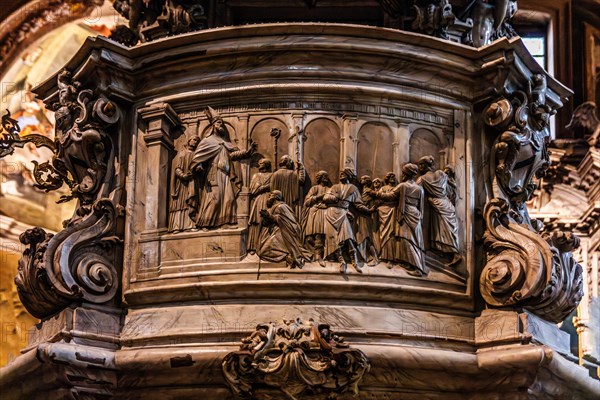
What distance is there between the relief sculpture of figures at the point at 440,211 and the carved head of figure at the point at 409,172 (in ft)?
0.31

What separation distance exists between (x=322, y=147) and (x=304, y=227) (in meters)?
0.82

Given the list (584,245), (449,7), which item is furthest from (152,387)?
(584,245)

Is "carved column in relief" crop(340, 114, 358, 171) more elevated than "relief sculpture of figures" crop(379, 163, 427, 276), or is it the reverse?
"carved column in relief" crop(340, 114, 358, 171)

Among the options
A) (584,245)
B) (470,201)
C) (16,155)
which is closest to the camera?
(470,201)

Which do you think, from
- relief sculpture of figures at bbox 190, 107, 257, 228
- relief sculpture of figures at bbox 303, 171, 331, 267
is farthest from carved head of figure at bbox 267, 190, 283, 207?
relief sculpture of figures at bbox 190, 107, 257, 228

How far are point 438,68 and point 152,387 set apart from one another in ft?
13.3

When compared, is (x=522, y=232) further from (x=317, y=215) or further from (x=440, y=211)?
(x=317, y=215)

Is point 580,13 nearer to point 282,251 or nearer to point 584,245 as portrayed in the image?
point 584,245

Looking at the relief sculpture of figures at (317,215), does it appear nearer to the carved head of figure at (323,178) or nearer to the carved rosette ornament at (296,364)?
the carved head of figure at (323,178)

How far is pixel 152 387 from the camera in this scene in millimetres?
13438

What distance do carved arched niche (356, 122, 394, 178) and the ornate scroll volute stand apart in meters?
2.37

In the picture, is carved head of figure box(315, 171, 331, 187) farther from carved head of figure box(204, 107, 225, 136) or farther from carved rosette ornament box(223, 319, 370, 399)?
carved rosette ornament box(223, 319, 370, 399)

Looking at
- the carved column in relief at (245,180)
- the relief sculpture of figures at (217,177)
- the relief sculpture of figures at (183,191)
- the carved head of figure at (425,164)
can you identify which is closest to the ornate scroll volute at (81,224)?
the relief sculpture of figures at (183,191)

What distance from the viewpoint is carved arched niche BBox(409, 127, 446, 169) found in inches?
555
